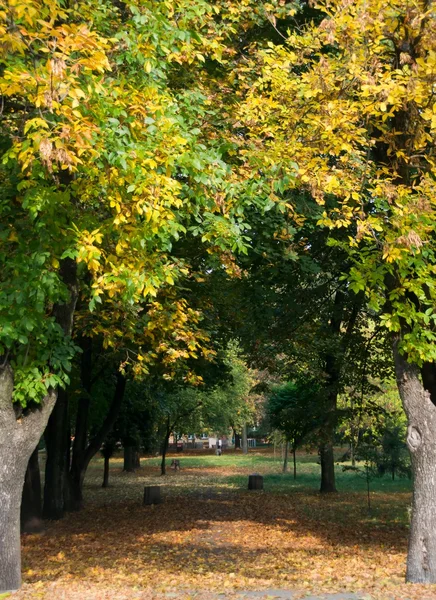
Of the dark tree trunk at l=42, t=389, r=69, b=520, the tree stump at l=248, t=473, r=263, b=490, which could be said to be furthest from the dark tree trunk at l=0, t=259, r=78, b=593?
the tree stump at l=248, t=473, r=263, b=490

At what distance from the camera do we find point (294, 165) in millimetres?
9875

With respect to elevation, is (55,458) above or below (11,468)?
below

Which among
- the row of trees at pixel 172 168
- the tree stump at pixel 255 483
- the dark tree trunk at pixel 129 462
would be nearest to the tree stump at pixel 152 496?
the tree stump at pixel 255 483

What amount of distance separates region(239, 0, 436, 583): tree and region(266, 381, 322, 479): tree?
10788mm

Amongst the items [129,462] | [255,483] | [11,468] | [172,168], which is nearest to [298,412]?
[255,483]

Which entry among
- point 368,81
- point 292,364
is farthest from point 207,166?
point 292,364

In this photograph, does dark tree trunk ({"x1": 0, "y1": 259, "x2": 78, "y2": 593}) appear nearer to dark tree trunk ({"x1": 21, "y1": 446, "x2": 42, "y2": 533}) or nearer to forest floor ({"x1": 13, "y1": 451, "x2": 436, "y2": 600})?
forest floor ({"x1": 13, "y1": 451, "x2": 436, "y2": 600})

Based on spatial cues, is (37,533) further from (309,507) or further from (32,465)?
(309,507)

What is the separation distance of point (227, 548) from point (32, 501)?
5462mm

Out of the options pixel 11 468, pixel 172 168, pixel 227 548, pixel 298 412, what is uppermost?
pixel 172 168

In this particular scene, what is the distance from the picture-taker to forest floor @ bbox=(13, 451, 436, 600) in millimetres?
9914

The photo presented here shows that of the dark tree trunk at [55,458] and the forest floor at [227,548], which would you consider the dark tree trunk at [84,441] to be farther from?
the dark tree trunk at [55,458]

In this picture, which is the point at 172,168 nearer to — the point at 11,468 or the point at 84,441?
the point at 11,468

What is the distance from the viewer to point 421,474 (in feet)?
33.6
